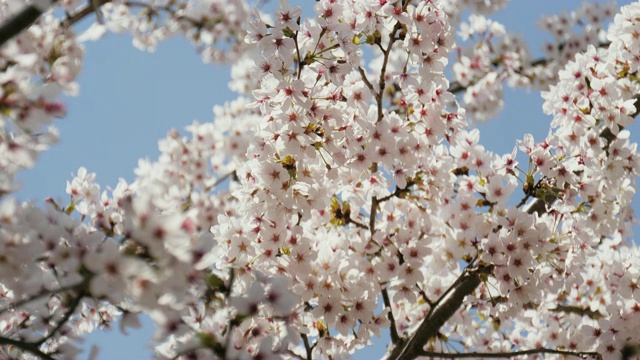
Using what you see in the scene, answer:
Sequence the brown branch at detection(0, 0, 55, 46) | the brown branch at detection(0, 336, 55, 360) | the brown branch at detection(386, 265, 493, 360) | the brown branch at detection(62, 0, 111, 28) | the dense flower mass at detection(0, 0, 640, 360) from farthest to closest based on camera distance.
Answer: the brown branch at detection(62, 0, 111, 28) < the brown branch at detection(386, 265, 493, 360) < the dense flower mass at detection(0, 0, 640, 360) < the brown branch at detection(0, 0, 55, 46) < the brown branch at detection(0, 336, 55, 360)

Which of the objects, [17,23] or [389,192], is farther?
[389,192]

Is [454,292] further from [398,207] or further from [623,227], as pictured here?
[623,227]

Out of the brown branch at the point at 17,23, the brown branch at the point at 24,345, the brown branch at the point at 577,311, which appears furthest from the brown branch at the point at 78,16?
the brown branch at the point at 577,311

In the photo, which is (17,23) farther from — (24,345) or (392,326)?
(392,326)

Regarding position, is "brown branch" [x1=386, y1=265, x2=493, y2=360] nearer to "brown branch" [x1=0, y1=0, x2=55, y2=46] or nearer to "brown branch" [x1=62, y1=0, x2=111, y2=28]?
"brown branch" [x1=0, y1=0, x2=55, y2=46]

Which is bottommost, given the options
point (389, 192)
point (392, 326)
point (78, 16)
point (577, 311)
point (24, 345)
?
point (577, 311)

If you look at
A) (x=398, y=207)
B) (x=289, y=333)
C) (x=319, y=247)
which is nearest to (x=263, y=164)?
(x=319, y=247)

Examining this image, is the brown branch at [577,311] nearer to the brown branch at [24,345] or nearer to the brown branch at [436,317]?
the brown branch at [436,317]

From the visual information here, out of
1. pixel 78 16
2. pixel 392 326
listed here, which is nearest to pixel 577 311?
pixel 392 326

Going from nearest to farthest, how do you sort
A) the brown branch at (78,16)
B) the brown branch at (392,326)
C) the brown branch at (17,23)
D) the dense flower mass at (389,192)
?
1. the brown branch at (17,23)
2. the dense flower mass at (389,192)
3. the brown branch at (392,326)
4. the brown branch at (78,16)

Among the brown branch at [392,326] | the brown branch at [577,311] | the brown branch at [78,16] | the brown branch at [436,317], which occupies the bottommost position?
the brown branch at [577,311]

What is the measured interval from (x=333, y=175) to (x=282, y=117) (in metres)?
0.60

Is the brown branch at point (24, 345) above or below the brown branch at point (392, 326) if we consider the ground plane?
below

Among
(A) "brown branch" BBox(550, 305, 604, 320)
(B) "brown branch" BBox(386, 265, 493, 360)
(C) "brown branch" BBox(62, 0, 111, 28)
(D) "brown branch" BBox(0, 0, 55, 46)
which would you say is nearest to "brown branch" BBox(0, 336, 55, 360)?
(D) "brown branch" BBox(0, 0, 55, 46)
